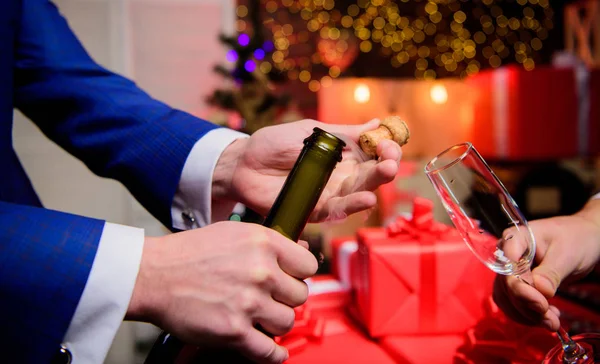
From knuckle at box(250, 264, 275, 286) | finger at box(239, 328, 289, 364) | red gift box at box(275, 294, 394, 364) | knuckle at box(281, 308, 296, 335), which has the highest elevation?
knuckle at box(250, 264, 275, 286)

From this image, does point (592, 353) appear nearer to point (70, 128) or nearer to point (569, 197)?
point (70, 128)

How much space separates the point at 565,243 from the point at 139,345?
1.73 m

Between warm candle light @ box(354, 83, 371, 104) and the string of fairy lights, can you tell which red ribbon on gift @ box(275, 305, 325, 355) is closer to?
warm candle light @ box(354, 83, 371, 104)

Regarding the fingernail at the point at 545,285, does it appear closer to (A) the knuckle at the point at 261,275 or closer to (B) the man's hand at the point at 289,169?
(B) the man's hand at the point at 289,169

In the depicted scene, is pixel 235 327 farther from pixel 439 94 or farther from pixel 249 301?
pixel 439 94

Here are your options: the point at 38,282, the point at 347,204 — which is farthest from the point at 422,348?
the point at 38,282

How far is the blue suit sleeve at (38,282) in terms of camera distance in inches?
16.7

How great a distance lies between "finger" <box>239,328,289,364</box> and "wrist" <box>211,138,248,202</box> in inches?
14.4

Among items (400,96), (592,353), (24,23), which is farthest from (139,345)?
(400,96)

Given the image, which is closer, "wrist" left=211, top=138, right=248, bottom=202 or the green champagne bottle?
the green champagne bottle

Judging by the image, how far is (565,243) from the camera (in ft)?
2.16

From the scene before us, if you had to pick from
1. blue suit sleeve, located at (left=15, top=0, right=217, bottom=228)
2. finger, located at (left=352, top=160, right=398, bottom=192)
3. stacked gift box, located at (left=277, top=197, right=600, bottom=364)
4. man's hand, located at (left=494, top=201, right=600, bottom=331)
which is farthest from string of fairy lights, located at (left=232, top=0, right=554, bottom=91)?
finger, located at (left=352, top=160, right=398, bottom=192)

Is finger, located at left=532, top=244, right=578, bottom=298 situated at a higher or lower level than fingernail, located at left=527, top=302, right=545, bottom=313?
higher

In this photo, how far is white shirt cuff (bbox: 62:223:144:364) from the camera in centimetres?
44
